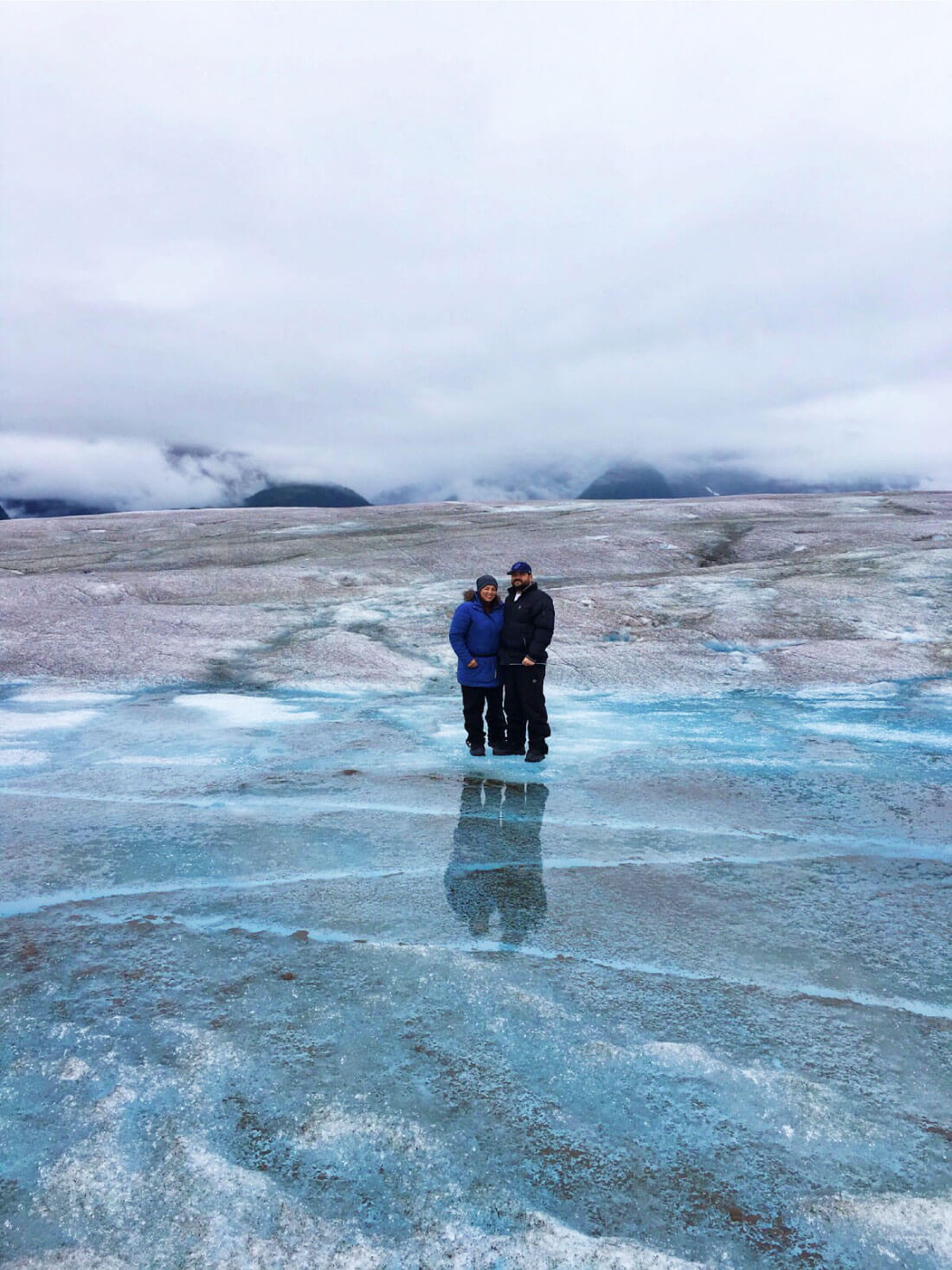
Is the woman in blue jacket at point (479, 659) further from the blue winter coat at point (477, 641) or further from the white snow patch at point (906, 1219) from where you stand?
the white snow patch at point (906, 1219)

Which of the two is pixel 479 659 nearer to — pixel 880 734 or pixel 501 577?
pixel 880 734

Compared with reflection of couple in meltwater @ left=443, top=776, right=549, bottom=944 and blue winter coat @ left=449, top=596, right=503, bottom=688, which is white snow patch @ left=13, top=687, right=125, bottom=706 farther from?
reflection of couple in meltwater @ left=443, top=776, right=549, bottom=944

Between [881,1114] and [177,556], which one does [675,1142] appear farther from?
[177,556]

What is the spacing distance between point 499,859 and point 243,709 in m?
5.00

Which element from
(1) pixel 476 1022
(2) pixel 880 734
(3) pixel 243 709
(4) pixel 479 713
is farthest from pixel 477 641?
(1) pixel 476 1022

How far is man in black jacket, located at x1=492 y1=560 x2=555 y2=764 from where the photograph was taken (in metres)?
7.69

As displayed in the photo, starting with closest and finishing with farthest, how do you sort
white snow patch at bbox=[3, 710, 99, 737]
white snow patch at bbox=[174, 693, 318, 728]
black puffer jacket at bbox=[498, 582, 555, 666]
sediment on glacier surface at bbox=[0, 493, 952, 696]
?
1. black puffer jacket at bbox=[498, 582, 555, 666]
2. white snow patch at bbox=[3, 710, 99, 737]
3. white snow patch at bbox=[174, 693, 318, 728]
4. sediment on glacier surface at bbox=[0, 493, 952, 696]

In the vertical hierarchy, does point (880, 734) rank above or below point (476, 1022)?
below

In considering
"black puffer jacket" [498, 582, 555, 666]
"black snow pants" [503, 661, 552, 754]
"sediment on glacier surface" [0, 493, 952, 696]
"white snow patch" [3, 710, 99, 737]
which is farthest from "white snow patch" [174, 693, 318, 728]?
"black puffer jacket" [498, 582, 555, 666]

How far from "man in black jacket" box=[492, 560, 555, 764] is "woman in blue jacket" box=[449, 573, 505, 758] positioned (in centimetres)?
11

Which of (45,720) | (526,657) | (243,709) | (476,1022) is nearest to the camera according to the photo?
(476,1022)

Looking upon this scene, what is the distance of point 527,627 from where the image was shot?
7734 mm

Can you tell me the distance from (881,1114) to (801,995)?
74 cm

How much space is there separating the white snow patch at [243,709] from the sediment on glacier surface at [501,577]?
75 cm
